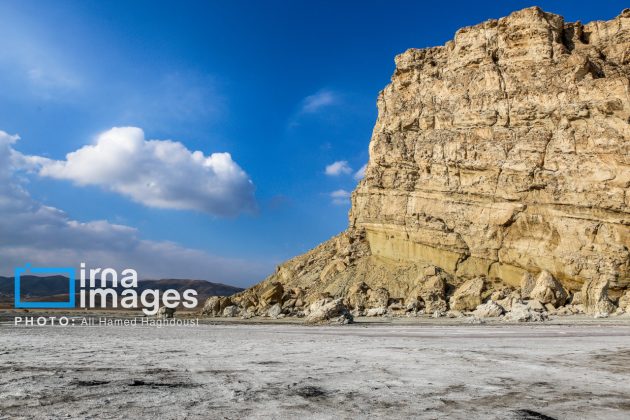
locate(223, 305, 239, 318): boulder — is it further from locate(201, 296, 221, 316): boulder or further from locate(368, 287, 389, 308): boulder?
locate(368, 287, 389, 308): boulder

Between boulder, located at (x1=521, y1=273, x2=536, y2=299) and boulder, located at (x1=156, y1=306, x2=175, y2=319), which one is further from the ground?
boulder, located at (x1=521, y1=273, x2=536, y2=299)

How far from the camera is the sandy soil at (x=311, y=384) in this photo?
4.66m

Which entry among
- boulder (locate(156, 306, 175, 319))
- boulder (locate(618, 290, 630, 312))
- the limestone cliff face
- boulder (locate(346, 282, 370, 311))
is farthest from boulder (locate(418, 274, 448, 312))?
boulder (locate(156, 306, 175, 319))

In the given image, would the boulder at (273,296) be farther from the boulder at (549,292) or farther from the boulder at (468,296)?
the boulder at (549,292)

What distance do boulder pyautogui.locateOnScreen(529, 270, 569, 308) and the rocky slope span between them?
0.11 meters

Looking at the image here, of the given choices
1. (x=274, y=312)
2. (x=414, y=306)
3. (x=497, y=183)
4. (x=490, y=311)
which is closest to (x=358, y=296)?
(x=414, y=306)

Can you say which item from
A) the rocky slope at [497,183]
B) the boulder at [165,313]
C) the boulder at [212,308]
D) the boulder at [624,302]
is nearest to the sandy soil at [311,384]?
the boulder at [624,302]

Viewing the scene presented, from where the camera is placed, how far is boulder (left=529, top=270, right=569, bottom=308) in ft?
119

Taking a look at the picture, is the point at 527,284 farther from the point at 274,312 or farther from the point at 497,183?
the point at 274,312

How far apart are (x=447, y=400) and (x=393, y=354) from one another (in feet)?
15.2

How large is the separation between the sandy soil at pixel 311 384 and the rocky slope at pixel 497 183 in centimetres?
2920

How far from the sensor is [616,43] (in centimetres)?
4841

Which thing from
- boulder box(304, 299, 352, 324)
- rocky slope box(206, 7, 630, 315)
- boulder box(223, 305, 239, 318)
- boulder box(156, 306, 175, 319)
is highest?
rocky slope box(206, 7, 630, 315)

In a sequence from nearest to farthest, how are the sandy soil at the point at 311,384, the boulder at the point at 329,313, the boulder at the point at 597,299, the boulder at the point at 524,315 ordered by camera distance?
the sandy soil at the point at 311,384
the boulder at the point at 524,315
the boulder at the point at 329,313
the boulder at the point at 597,299
